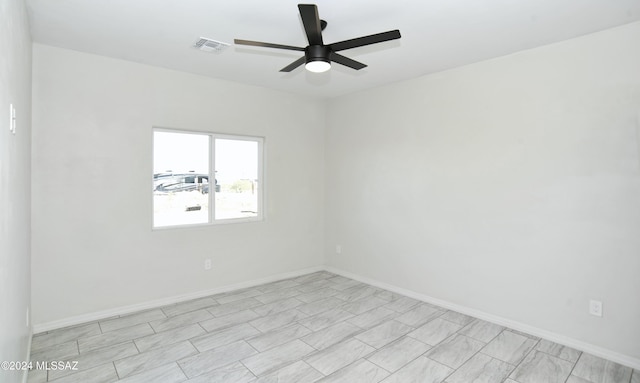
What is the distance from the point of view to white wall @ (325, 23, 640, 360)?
280cm

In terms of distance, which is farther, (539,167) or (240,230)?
(240,230)

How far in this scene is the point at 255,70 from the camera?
3953 mm

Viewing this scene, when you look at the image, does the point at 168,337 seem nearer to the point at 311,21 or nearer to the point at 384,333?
the point at 384,333

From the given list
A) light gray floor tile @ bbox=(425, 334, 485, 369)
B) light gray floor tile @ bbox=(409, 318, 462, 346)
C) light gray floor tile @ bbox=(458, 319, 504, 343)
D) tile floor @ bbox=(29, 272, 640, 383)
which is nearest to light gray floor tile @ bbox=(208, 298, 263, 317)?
tile floor @ bbox=(29, 272, 640, 383)

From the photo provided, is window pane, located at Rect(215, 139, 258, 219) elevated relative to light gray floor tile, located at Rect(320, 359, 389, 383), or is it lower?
elevated

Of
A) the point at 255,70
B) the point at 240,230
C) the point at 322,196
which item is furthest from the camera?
the point at 322,196

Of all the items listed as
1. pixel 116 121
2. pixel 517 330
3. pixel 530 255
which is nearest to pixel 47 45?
pixel 116 121

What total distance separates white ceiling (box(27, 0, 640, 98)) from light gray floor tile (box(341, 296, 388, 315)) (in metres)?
2.70

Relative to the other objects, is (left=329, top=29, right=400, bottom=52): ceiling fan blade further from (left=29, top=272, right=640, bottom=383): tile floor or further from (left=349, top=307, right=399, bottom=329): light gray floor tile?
(left=349, top=307, right=399, bottom=329): light gray floor tile

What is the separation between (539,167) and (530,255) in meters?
0.84

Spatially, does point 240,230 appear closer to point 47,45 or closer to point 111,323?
point 111,323

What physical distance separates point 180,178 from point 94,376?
7.24 feet

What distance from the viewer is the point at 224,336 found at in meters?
3.17

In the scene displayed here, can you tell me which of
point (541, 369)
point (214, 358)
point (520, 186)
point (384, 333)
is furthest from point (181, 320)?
point (520, 186)
